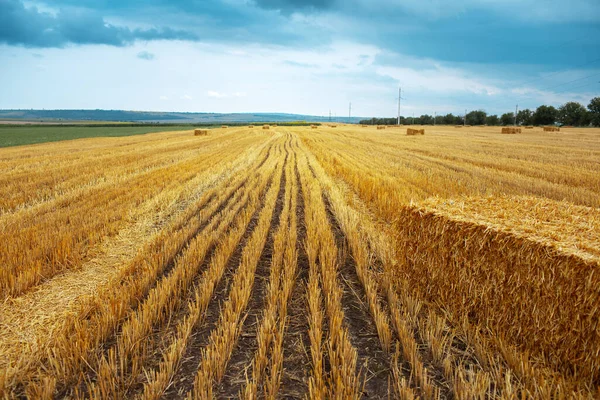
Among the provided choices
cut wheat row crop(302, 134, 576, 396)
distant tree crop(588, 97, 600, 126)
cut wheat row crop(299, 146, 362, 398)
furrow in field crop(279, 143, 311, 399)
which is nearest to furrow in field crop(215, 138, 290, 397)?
furrow in field crop(279, 143, 311, 399)

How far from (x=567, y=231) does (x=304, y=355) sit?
2677mm

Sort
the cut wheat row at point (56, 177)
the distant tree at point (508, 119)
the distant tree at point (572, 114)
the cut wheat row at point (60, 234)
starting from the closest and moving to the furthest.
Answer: the cut wheat row at point (60, 234)
the cut wheat row at point (56, 177)
the distant tree at point (572, 114)
the distant tree at point (508, 119)

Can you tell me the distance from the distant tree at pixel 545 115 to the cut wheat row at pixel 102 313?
110354mm

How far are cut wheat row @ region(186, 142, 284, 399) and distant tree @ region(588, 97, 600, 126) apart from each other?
103m

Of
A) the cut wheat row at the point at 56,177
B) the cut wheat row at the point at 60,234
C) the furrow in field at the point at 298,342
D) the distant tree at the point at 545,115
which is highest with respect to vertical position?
the distant tree at the point at 545,115

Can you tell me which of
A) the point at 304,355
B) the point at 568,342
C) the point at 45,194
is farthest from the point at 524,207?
the point at 45,194

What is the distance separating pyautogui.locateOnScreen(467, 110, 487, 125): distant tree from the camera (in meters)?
110

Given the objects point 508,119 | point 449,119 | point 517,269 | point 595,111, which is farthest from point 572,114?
point 517,269

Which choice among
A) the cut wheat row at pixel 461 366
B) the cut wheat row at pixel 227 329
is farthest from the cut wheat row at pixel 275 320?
the cut wheat row at pixel 461 366

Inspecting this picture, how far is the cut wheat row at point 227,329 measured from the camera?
99.2 inches

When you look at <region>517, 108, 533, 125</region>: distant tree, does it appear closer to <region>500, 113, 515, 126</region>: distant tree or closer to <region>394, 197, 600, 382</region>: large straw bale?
<region>500, 113, 515, 126</region>: distant tree

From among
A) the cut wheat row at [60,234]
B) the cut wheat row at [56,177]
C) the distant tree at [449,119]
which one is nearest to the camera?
the cut wheat row at [60,234]

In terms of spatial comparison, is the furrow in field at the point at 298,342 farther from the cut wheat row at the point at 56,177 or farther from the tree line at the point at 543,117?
the tree line at the point at 543,117

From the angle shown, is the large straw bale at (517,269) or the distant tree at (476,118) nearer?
the large straw bale at (517,269)
